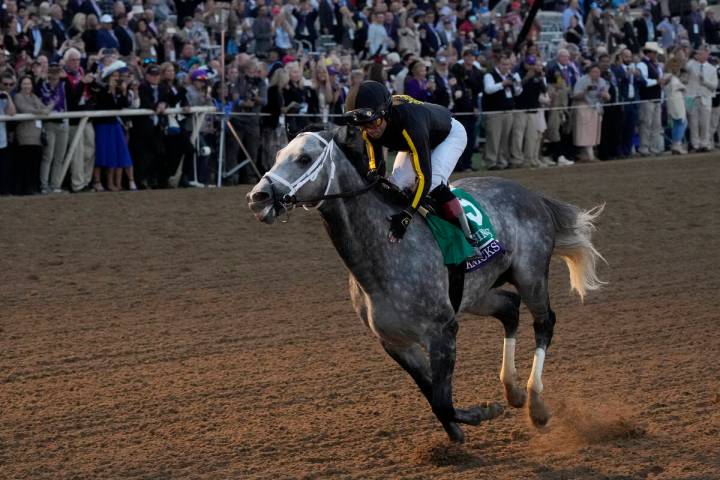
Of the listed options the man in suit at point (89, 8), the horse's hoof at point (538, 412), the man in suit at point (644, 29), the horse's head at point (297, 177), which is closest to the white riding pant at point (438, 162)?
the horse's head at point (297, 177)

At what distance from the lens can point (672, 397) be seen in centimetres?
772

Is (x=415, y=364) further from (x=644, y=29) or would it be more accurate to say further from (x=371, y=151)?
(x=644, y=29)

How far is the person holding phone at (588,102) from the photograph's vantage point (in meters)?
A: 21.8

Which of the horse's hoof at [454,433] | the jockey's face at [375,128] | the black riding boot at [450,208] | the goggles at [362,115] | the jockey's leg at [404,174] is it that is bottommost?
the horse's hoof at [454,433]

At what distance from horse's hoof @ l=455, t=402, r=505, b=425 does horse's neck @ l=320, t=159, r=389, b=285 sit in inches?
36.0

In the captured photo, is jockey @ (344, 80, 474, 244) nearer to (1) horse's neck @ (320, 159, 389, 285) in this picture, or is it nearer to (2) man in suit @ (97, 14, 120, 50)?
(1) horse's neck @ (320, 159, 389, 285)

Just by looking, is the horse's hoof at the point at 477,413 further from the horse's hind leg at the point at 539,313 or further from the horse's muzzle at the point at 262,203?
the horse's muzzle at the point at 262,203

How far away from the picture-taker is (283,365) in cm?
865

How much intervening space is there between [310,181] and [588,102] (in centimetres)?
1640

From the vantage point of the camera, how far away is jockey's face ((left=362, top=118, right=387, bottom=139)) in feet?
21.8

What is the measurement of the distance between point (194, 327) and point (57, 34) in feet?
35.2

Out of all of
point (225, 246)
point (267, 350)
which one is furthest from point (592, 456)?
point (225, 246)

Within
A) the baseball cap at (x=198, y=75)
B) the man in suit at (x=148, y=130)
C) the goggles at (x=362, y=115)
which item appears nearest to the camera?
the goggles at (x=362, y=115)

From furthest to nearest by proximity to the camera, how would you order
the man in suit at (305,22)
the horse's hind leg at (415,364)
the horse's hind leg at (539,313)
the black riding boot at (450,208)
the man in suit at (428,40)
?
the man in suit at (428,40), the man in suit at (305,22), the horse's hind leg at (539,313), the black riding boot at (450,208), the horse's hind leg at (415,364)
